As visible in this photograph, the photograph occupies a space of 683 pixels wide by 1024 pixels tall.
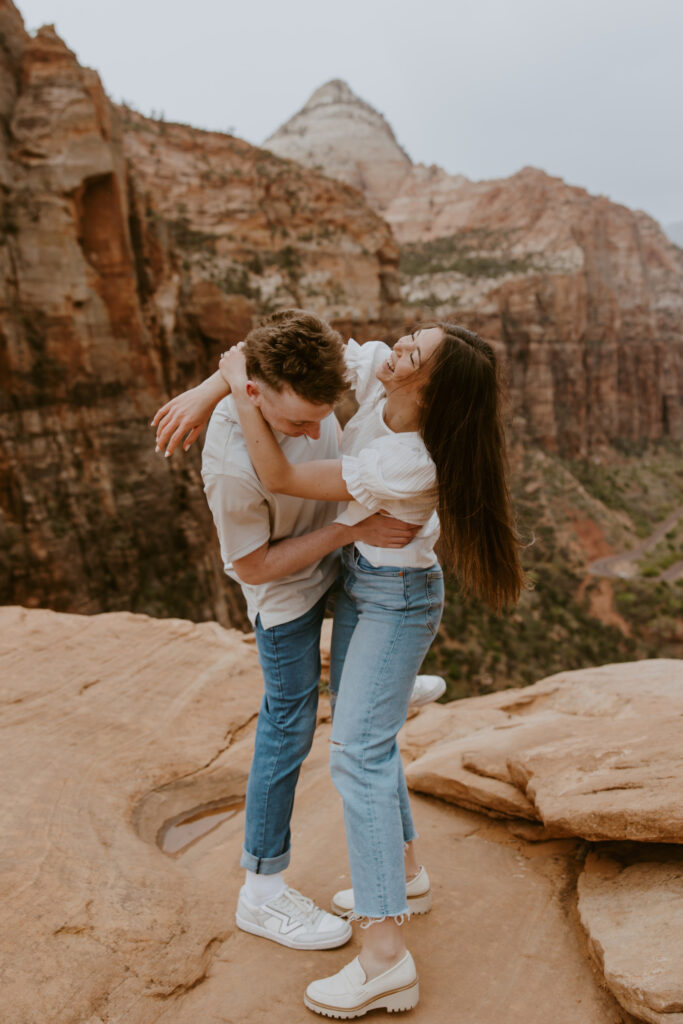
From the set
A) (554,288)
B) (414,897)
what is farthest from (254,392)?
(554,288)

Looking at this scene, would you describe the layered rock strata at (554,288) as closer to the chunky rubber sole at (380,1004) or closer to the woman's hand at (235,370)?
the woman's hand at (235,370)

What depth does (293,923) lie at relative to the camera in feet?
8.14

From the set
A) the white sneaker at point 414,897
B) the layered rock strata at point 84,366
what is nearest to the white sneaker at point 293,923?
the white sneaker at point 414,897

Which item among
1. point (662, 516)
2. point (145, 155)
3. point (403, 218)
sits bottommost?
point (662, 516)

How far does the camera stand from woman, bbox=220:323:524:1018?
6.98 ft

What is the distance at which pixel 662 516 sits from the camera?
46125mm

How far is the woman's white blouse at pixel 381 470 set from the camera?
2100mm

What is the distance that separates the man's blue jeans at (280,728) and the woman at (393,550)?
184mm

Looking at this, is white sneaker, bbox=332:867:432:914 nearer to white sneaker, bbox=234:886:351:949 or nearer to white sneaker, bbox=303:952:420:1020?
white sneaker, bbox=234:886:351:949

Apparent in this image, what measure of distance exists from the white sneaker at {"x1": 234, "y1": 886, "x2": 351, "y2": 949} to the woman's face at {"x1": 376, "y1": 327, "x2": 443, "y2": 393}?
1.81 metres

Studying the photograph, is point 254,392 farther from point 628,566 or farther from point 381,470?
point 628,566

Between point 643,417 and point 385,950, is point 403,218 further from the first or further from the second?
point 385,950

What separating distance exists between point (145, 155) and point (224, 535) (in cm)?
3173

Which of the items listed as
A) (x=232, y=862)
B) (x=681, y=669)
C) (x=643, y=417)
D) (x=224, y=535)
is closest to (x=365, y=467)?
(x=224, y=535)
